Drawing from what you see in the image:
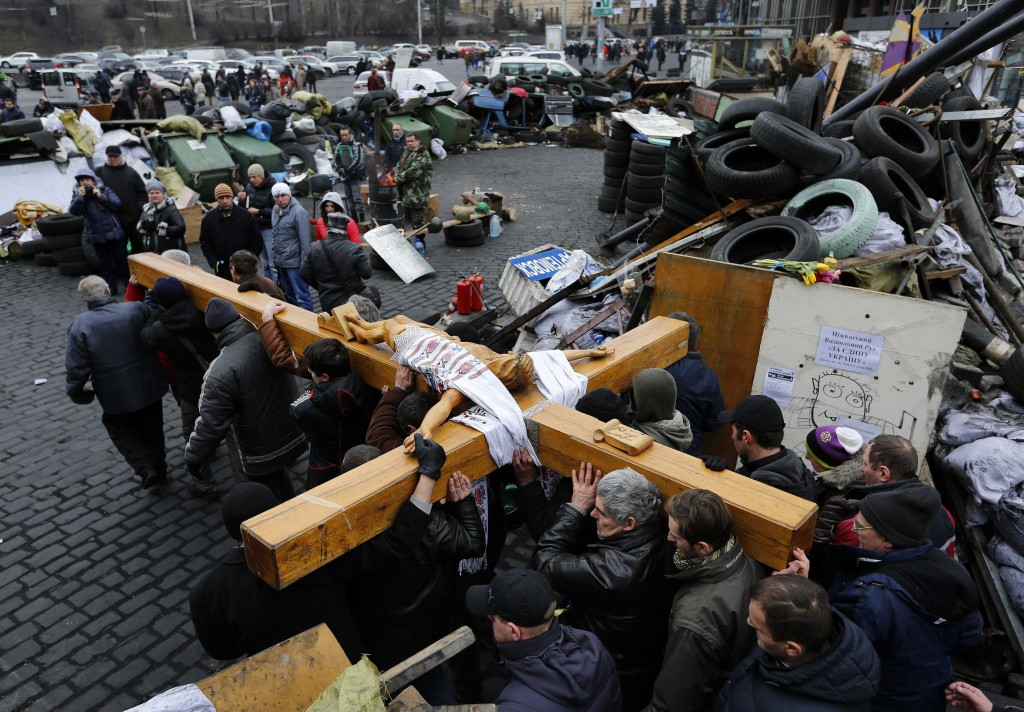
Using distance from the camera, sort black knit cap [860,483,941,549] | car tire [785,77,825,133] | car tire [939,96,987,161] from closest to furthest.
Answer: black knit cap [860,483,941,549], car tire [785,77,825,133], car tire [939,96,987,161]

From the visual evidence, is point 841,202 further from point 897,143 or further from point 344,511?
point 344,511

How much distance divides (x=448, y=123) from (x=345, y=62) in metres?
28.4

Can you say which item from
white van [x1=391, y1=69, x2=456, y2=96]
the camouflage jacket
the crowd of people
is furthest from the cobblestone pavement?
white van [x1=391, y1=69, x2=456, y2=96]

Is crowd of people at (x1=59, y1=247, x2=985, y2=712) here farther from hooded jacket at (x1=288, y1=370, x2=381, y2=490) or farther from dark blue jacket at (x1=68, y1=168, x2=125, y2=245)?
dark blue jacket at (x1=68, y1=168, x2=125, y2=245)

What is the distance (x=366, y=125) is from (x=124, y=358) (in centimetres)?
1300

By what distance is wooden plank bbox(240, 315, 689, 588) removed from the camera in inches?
75.6

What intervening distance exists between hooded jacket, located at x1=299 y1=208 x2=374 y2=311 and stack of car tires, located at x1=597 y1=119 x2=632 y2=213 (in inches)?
235

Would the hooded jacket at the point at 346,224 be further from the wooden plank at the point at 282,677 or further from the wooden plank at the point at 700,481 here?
the wooden plank at the point at 282,677

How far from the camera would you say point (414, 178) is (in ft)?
35.0

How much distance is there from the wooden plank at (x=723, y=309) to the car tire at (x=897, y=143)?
3.51 meters

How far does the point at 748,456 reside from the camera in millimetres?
3025

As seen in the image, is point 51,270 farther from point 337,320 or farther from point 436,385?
point 436,385

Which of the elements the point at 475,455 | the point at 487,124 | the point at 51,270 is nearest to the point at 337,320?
the point at 475,455

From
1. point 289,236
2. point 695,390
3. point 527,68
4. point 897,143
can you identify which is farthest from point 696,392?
point 527,68
